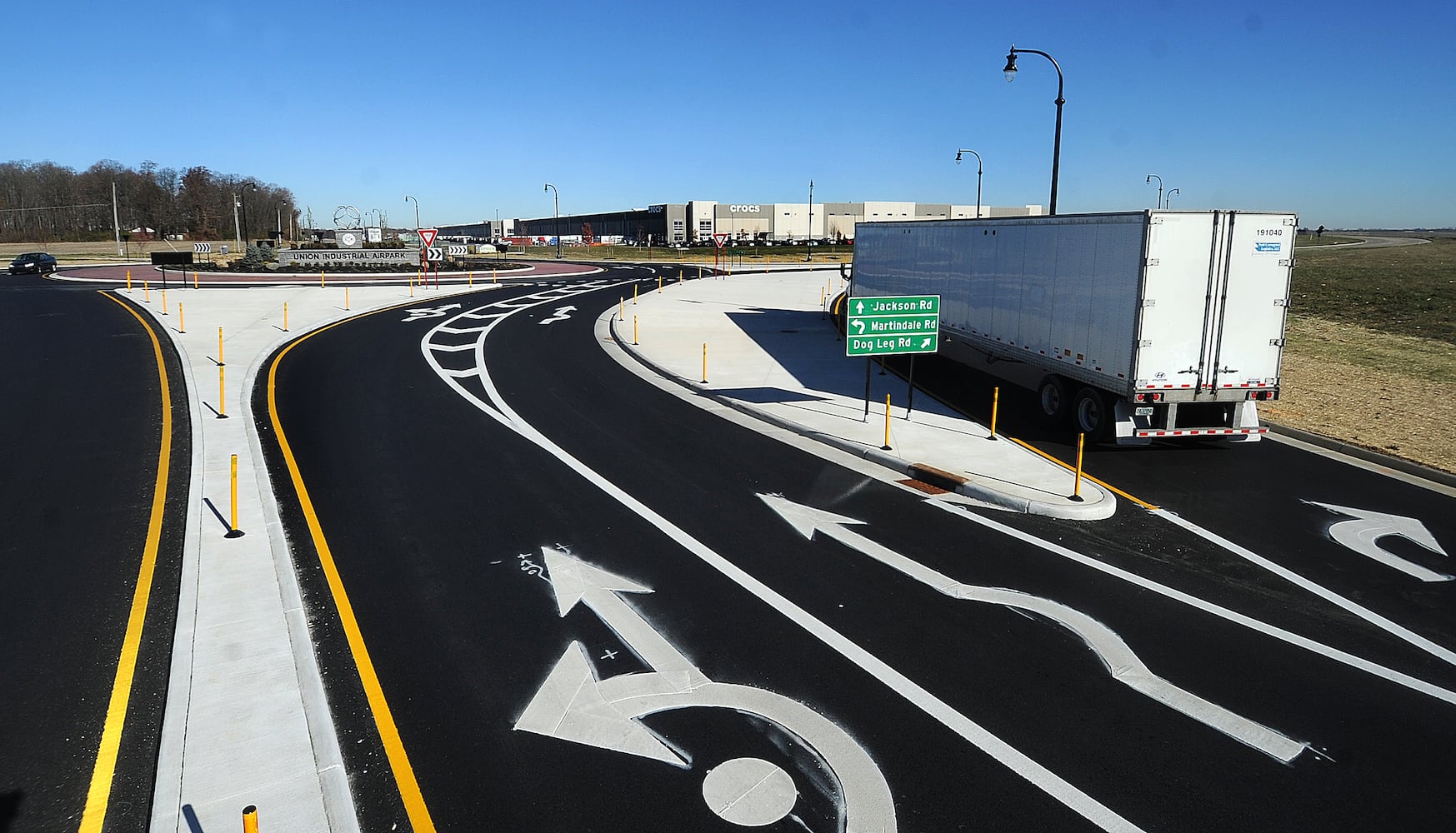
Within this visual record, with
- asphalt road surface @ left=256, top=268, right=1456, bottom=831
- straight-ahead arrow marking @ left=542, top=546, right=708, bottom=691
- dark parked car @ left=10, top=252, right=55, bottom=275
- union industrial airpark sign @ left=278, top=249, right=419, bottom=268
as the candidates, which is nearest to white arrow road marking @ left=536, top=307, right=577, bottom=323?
asphalt road surface @ left=256, top=268, right=1456, bottom=831

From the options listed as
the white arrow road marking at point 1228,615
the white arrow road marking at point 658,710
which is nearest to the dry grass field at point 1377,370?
the white arrow road marking at point 1228,615

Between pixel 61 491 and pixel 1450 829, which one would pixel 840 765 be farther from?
pixel 61 491

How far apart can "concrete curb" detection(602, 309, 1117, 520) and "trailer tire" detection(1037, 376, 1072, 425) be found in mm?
3644

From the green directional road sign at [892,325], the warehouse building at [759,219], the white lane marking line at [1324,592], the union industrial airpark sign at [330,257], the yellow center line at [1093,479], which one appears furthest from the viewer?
the warehouse building at [759,219]

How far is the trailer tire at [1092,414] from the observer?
571 inches

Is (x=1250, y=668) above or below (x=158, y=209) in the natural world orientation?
below

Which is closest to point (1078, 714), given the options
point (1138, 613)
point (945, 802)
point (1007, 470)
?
point (945, 802)

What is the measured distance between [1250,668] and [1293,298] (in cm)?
4749

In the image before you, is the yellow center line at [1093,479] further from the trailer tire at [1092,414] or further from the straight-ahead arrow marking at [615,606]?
the straight-ahead arrow marking at [615,606]

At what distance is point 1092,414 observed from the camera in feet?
49.2

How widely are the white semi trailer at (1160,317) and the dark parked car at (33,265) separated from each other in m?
59.9

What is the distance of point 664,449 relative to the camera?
1442 centimetres

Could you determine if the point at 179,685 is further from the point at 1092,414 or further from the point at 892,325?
the point at 1092,414

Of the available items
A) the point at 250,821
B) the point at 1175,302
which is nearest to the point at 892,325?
the point at 1175,302
